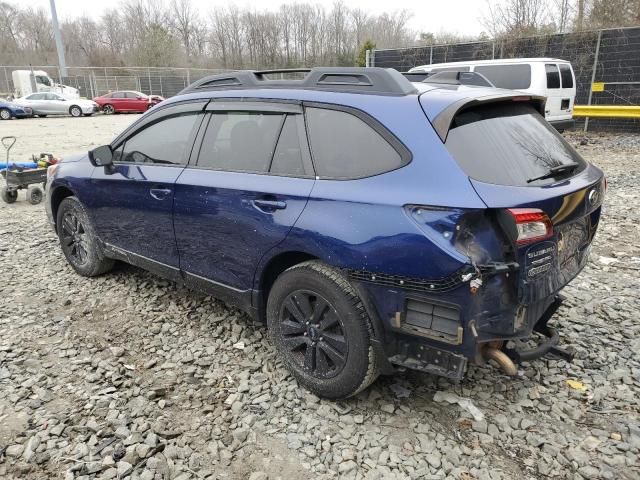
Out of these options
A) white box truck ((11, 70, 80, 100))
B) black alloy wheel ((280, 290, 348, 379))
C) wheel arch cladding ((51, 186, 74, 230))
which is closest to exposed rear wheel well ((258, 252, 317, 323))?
black alloy wheel ((280, 290, 348, 379))

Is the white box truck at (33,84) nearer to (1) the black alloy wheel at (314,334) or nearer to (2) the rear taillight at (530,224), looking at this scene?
(1) the black alloy wheel at (314,334)

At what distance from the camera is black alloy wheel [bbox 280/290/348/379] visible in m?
2.75

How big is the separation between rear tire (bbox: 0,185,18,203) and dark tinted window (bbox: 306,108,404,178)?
23.1 ft

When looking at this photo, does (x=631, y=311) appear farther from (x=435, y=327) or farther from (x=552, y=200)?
(x=435, y=327)

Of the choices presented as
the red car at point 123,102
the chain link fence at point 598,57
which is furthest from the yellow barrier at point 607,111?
the red car at point 123,102

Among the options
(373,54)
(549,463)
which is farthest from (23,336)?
(373,54)

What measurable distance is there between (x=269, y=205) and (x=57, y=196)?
121 inches

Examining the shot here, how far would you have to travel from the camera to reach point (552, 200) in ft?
8.01

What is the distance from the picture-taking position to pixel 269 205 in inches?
115

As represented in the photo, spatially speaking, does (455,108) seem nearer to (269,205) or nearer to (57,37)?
(269,205)

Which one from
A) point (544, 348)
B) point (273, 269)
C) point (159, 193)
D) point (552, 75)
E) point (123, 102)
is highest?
point (552, 75)

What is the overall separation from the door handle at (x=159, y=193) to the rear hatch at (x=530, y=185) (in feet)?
6.80

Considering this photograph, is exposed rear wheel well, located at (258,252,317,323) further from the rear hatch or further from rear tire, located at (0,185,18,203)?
rear tire, located at (0,185,18,203)

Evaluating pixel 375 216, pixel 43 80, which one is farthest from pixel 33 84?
pixel 375 216
